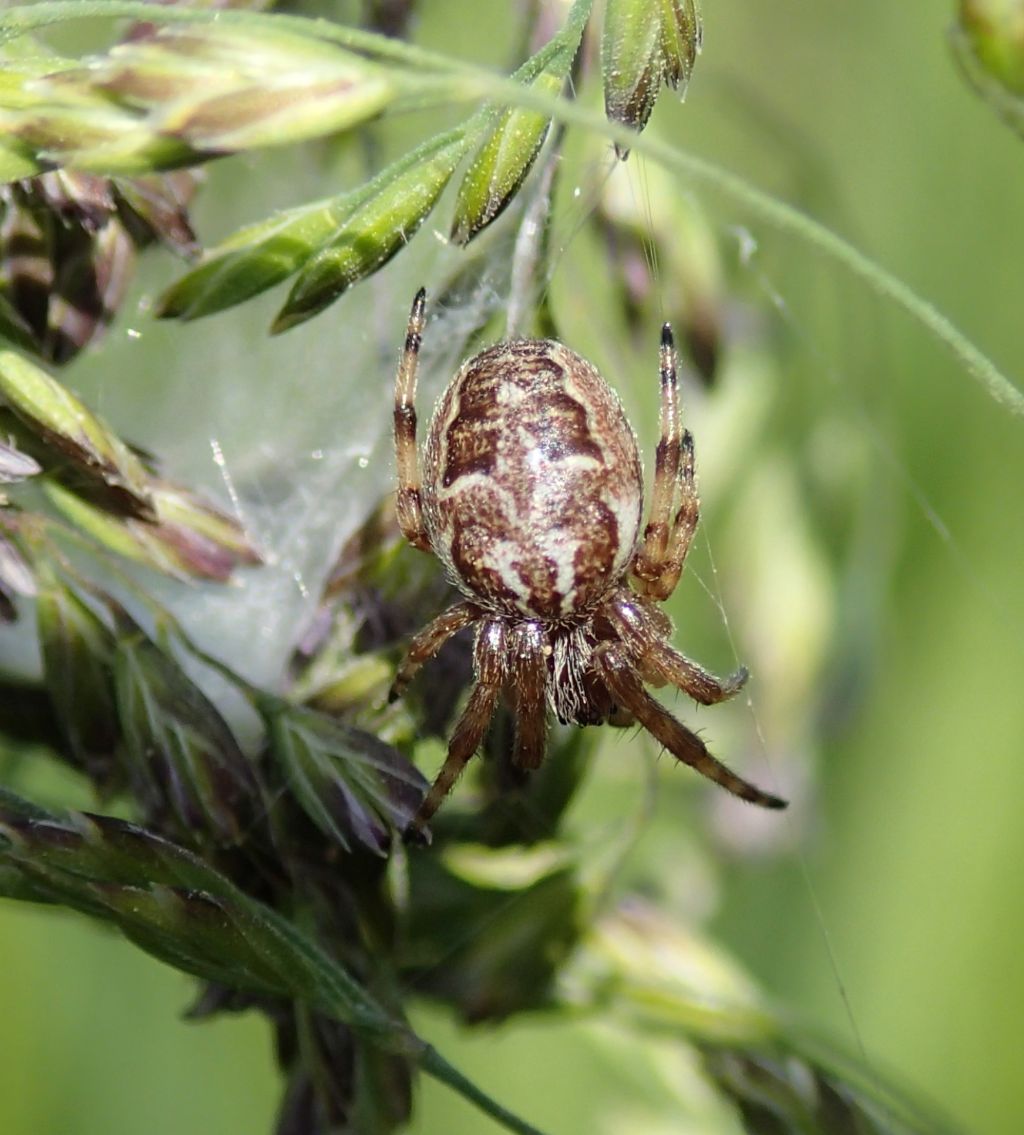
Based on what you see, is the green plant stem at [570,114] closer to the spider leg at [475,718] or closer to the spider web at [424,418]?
the spider web at [424,418]

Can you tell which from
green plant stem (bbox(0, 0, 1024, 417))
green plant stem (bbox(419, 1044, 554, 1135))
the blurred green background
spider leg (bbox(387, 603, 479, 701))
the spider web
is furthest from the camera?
the blurred green background

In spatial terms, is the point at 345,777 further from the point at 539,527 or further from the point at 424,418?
the point at 424,418

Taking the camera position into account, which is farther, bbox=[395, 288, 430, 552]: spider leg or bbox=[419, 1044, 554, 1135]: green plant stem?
bbox=[395, 288, 430, 552]: spider leg

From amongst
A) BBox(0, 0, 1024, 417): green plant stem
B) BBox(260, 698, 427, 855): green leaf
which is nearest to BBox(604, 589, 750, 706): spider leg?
BBox(260, 698, 427, 855): green leaf

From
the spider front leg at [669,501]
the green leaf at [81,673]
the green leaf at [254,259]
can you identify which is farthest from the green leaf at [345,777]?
the spider front leg at [669,501]

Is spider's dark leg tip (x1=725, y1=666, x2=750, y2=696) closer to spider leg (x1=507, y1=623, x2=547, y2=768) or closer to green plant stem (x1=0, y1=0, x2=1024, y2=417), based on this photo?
spider leg (x1=507, y1=623, x2=547, y2=768)

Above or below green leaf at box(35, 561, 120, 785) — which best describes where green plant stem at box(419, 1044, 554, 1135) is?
above
